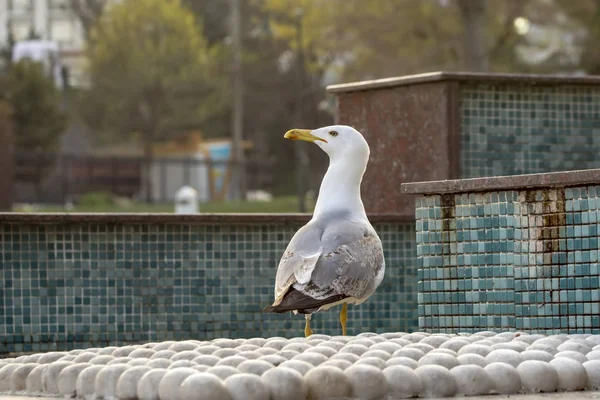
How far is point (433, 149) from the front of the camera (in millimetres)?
9719

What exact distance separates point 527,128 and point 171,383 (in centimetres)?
602

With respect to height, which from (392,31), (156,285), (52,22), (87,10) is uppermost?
(52,22)

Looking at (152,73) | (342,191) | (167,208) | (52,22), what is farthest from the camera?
(52,22)

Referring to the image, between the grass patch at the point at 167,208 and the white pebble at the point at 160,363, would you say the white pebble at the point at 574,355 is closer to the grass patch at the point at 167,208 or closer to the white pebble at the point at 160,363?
the white pebble at the point at 160,363

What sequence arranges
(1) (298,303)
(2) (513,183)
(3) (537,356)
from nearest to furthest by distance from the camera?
(3) (537,356) → (1) (298,303) → (2) (513,183)

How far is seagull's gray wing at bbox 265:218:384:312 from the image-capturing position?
653 cm

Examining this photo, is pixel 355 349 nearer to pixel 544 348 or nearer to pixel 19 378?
pixel 544 348

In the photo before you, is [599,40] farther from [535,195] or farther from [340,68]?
[535,195]

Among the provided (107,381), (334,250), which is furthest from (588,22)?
(107,381)

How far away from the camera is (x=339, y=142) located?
7.54m

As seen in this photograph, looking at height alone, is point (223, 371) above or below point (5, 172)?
below

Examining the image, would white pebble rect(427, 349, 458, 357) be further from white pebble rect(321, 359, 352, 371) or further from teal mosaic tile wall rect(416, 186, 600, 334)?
teal mosaic tile wall rect(416, 186, 600, 334)

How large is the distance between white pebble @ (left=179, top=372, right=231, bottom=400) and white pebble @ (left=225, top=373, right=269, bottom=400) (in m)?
0.03

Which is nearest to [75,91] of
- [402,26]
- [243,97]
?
[243,97]
